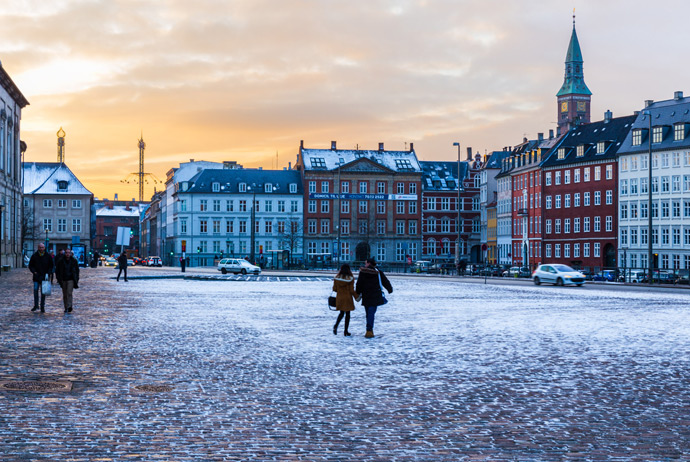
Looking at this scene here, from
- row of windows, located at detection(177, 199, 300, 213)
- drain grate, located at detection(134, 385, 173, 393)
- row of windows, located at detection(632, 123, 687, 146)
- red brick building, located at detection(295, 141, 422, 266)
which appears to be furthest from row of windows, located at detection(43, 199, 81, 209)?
drain grate, located at detection(134, 385, 173, 393)

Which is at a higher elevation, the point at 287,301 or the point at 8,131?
the point at 8,131

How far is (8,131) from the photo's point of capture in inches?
3248

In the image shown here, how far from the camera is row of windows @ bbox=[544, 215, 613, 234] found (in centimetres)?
10138

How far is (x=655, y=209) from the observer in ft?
317

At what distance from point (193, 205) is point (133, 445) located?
5102 inches

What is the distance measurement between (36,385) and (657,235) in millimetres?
90754

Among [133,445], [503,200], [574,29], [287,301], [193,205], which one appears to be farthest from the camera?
[574,29]

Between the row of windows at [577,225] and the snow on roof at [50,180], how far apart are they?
213 ft

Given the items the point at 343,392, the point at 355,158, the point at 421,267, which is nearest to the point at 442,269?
the point at 421,267

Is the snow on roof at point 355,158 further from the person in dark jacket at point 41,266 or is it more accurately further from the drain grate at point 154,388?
the drain grate at point 154,388

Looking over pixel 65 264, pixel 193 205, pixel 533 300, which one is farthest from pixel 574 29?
pixel 65 264

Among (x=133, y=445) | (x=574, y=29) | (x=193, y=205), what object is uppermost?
(x=574, y=29)

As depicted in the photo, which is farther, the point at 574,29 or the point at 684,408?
the point at 574,29

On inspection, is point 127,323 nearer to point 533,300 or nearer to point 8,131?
point 533,300
